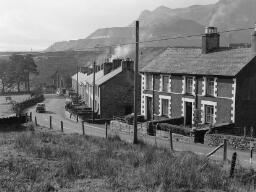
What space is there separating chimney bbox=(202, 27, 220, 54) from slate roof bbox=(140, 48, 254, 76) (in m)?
0.78

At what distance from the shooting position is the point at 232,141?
26281 millimetres

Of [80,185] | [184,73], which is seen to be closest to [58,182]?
[80,185]

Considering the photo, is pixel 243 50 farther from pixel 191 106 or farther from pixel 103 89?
pixel 103 89

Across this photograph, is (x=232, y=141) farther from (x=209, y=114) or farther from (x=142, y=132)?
(x=142, y=132)

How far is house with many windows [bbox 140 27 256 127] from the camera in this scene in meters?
31.3

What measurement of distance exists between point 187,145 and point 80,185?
1637cm

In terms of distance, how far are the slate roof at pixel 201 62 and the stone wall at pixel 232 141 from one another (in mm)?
6169

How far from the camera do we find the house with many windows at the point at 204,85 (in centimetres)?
3133

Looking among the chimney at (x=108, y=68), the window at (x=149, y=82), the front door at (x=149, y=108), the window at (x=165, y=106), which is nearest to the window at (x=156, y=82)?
the window at (x=149, y=82)

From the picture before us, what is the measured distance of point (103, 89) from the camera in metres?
49.1

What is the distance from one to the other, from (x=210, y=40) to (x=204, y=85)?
600 cm

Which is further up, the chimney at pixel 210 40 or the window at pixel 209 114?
the chimney at pixel 210 40

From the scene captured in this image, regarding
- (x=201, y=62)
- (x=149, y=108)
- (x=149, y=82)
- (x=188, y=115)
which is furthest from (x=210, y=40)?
(x=149, y=108)

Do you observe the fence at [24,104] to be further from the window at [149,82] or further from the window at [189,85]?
the window at [189,85]
